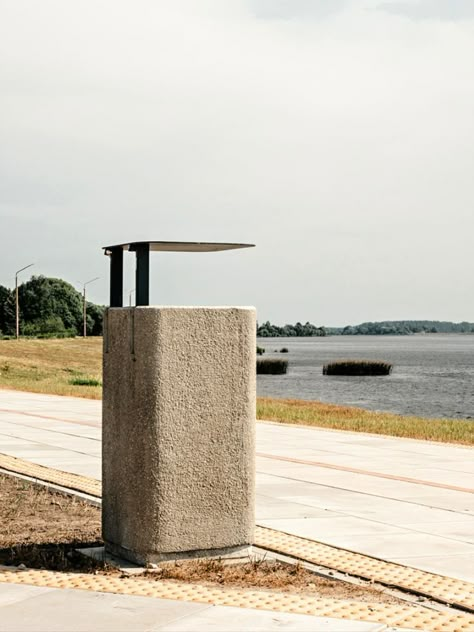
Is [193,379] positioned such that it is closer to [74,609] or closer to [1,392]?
[74,609]

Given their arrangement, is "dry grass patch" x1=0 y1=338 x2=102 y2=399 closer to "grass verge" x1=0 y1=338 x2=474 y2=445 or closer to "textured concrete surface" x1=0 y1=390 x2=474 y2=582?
"grass verge" x1=0 y1=338 x2=474 y2=445

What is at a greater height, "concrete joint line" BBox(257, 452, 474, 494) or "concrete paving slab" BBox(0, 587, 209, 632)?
"concrete paving slab" BBox(0, 587, 209, 632)

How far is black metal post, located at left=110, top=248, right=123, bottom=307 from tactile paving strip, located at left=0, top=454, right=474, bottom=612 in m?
2.03

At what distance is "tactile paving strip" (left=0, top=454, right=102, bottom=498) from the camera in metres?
10.00

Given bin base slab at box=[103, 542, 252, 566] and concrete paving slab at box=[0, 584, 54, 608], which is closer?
concrete paving slab at box=[0, 584, 54, 608]

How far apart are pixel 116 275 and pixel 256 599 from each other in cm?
251

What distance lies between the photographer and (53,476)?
10.9 meters

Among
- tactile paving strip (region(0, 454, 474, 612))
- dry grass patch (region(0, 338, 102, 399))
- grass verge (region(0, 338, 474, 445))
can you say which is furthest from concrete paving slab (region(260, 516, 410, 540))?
dry grass patch (region(0, 338, 102, 399))

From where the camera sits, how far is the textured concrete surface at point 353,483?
297 inches

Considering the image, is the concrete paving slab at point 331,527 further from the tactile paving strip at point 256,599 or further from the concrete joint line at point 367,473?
the concrete joint line at point 367,473

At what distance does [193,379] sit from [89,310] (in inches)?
6284

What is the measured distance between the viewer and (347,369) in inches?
3189

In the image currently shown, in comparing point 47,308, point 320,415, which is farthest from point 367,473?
point 47,308

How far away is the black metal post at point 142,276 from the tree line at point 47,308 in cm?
13226
